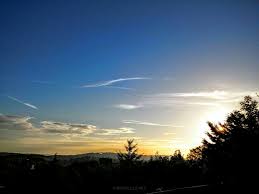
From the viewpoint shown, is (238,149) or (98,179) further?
(98,179)

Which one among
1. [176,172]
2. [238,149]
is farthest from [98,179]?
[238,149]

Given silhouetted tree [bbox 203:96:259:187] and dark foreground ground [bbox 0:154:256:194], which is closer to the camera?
silhouetted tree [bbox 203:96:259:187]

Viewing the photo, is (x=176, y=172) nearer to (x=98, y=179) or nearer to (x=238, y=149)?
(x=98, y=179)

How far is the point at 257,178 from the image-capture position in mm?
11750

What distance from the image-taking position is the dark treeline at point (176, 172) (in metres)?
13.1

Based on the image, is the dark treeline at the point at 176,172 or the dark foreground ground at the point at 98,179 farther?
the dark foreground ground at the point at 98,179

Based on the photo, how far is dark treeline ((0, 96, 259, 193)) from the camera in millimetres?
13094

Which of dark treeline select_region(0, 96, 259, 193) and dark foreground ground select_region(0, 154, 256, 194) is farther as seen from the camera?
dark foreground ground select_region(0, 154, 256, 194)

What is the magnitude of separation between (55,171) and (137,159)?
18632mm

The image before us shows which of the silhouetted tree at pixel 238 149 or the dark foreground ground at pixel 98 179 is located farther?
the dark foreground ground at pixel 98 179

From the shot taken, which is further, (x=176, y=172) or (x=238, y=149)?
(x=176, y=172)

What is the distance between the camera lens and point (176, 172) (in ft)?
88.4

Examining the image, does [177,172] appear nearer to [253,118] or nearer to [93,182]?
[93,182]

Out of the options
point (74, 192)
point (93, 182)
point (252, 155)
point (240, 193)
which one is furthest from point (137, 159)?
point (240, 193)
